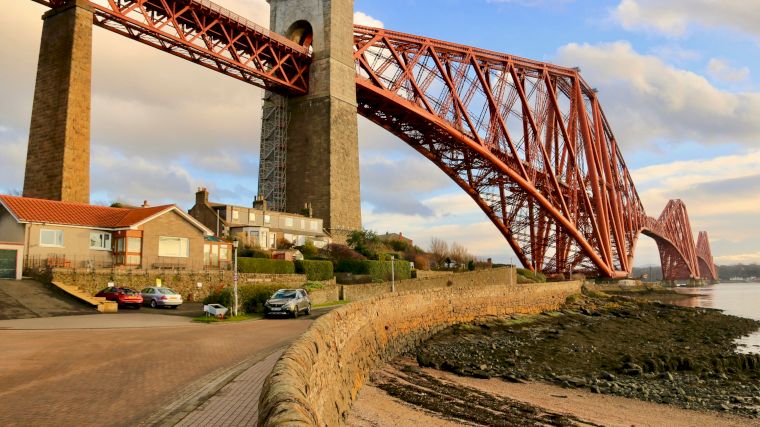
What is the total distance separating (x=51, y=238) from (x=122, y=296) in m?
6.93

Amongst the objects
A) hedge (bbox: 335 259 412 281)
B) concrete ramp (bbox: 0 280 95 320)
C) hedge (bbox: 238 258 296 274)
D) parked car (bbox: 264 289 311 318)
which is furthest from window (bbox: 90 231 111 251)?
hedge (bbox: 335 259 412 281)

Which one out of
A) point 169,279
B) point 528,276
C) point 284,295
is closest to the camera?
point 284,295

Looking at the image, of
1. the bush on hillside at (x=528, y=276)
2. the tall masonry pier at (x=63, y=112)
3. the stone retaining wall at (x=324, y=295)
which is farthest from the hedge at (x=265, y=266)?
the bush on hillside at (x=528, y=276)

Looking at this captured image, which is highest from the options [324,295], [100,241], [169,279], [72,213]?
[72,213]

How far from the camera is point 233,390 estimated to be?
433 inches

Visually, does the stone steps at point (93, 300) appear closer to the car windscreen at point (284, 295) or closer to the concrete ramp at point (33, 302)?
the concrete ramp at point (33, 302)

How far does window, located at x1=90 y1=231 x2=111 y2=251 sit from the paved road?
17.2 meters

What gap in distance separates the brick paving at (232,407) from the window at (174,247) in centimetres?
2893

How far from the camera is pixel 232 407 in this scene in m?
9.70

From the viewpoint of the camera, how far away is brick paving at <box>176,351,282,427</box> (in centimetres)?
874

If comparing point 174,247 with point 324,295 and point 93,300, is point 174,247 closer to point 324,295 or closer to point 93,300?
point 93,300

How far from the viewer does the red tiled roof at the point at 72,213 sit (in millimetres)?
33031

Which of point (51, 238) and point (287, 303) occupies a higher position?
point (51, 238)

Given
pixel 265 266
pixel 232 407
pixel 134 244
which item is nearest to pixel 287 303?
pixel 134 244
